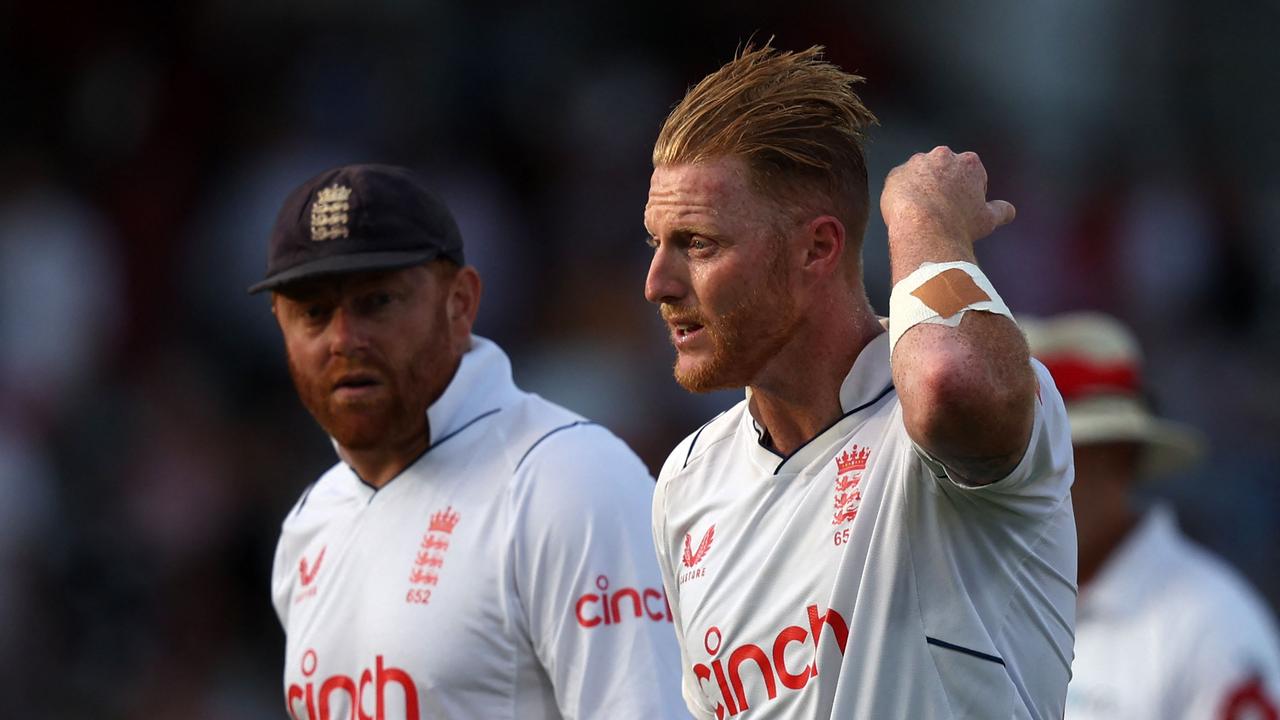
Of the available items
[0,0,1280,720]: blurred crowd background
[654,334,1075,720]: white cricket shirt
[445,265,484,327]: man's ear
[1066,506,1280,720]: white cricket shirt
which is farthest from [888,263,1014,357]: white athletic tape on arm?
[0,0,1280,720]: blurred crowd background

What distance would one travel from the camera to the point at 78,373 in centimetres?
980

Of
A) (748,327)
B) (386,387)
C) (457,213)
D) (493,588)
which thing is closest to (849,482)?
(748,327)

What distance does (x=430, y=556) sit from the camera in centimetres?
388

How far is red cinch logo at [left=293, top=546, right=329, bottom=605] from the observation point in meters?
4.14

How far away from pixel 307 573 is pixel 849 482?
173 centimetres

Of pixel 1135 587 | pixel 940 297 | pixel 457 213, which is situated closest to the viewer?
pixel 940 297

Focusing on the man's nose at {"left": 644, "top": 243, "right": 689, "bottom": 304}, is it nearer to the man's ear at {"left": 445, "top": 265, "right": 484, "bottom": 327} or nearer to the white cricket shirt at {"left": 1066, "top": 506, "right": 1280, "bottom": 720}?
the man's ear at {"left": 445, "top": 265, "right": 484, "bottom": 327}

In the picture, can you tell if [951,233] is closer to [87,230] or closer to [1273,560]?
[1273,560]

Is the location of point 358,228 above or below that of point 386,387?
above

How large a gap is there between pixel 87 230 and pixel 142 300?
54 cm

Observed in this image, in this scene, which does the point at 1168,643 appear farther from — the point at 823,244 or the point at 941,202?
the point at 941,202

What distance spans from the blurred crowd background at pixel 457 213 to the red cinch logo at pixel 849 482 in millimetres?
6751

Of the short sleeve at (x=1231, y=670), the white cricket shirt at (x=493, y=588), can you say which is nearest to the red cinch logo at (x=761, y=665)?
the white cricket shirt at (x=493, y=588)

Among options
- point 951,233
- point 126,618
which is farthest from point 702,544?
point 126,618
